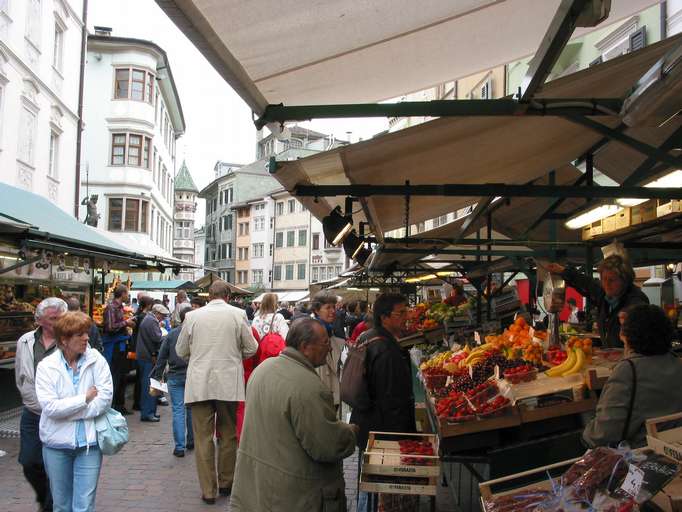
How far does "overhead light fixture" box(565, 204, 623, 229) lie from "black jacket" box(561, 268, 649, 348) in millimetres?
1381

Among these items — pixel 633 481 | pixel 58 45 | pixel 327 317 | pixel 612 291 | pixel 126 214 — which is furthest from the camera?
pixel 126 214

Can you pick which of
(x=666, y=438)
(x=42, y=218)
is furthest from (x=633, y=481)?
(x=42, y=218)

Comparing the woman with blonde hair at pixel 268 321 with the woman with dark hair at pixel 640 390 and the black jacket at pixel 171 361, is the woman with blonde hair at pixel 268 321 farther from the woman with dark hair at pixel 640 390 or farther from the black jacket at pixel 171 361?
the woman with dark hair at pixel 640 390

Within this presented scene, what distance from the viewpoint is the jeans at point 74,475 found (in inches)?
177

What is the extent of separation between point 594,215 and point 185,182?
8095cm

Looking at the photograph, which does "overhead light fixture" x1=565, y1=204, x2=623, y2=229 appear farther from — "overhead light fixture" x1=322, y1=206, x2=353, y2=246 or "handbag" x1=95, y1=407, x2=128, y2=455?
"handbag" x1=95, y1=407, x2=128, y2=455

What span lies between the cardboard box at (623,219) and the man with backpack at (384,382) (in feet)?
10.8

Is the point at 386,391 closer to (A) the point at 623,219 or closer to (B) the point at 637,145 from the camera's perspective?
(B) the point at 637,145

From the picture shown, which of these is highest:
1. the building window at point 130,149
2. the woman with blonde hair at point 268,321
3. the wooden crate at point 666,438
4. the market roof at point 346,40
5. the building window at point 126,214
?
the building window at point 130,149

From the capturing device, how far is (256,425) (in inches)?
145

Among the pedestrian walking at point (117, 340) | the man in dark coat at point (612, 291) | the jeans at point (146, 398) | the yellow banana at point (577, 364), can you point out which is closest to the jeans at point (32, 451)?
the yellow banana at point (577, 364)

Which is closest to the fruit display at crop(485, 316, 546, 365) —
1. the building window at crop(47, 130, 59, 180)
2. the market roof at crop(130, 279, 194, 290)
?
the building window at crop(47, 130, 59, 180)

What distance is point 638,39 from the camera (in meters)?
14.3

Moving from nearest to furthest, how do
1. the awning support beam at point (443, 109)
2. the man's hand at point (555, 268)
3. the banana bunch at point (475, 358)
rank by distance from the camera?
the awning support beam at point (443, 109) → the banana bunch at point (475, 358) → the man's hand at point (555, 268)
